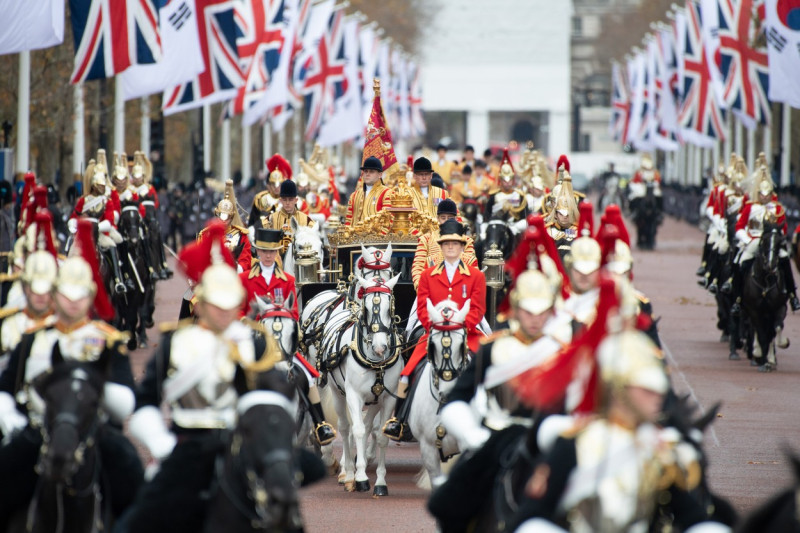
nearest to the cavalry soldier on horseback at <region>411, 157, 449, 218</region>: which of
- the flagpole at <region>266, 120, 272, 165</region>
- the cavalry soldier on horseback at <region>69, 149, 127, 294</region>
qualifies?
the cavalry soldier on horseback at <region>69, 149, 127, 294</region>

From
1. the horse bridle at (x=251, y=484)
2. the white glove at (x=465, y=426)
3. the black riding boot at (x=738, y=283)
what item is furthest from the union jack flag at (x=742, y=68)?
the horse bridle at (x=251, y=484)

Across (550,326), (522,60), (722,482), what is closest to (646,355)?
(550,326)

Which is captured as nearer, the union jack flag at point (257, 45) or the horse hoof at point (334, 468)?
the horse hoof at point (334, 468)

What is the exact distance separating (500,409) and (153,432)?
1.71m

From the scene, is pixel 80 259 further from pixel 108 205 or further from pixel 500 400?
pixel 108 205

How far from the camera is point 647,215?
1578 inches

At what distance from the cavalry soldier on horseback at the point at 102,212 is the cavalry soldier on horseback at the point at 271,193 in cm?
191

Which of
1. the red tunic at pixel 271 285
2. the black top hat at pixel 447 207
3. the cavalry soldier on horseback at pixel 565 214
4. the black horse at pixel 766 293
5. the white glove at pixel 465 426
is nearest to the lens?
the white glove at pixel 465 426

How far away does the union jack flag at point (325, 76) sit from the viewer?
1547 inches

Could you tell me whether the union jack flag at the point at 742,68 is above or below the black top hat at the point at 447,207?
above

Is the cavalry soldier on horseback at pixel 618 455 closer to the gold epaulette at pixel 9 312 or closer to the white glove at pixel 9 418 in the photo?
the white glove at pixel 9 418

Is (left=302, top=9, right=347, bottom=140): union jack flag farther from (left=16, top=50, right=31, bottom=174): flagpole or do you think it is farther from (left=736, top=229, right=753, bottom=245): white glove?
(left=736, top=229, right=753, bottom=245): white glove

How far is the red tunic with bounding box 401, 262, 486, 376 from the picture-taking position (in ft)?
36.5

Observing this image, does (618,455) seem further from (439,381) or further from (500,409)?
(439,381)
